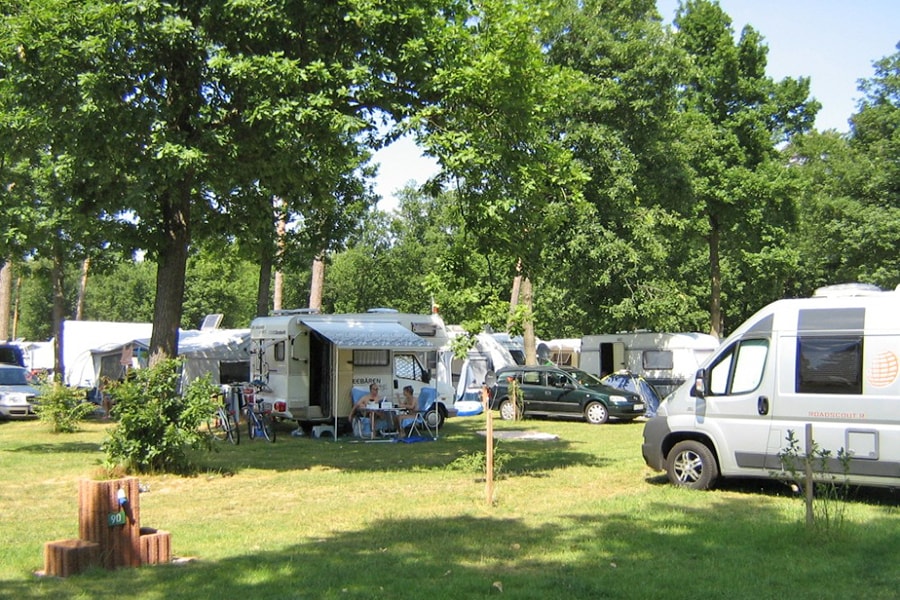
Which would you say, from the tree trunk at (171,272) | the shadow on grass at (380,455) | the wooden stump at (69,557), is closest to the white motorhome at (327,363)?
the shadow on grass at (380,455)

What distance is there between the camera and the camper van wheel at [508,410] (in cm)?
2241

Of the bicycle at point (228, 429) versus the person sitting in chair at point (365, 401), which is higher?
the person sitting in chair at point (365, 401)

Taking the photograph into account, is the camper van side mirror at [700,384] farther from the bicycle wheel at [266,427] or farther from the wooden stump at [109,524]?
the bicycle wheel at [266,427]

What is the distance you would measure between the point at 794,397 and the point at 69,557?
24.6 ft

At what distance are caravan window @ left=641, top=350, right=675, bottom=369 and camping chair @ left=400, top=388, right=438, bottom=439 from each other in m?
10.4

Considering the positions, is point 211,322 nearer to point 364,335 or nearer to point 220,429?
point 220,429

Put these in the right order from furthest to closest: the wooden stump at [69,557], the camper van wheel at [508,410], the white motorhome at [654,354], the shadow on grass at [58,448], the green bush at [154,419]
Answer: the white motorhome at [654,354], the camper van wheel at [508,410], the shadow on grass at [58,448], the green bush at [154,419], the wooden stump at [69,557]

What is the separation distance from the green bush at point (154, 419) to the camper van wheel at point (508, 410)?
11649 millimetres

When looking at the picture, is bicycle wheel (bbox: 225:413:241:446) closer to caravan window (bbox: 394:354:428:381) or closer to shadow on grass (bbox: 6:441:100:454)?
shadow on grass (bbox: 6:441:100:454)

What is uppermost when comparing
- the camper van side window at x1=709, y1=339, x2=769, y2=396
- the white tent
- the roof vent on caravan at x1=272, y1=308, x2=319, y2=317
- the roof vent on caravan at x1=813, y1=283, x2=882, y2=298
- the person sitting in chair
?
the roof vent on caravan at x1=813, y1=283, x2=882, y2=298

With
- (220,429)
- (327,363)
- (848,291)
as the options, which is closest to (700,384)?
(848,291)

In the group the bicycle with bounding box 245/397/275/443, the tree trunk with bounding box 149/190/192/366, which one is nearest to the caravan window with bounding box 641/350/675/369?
the bicycle with bounding box 245/397/275/443

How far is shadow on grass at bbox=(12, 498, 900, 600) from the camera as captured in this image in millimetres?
5906

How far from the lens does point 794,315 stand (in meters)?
10.1
